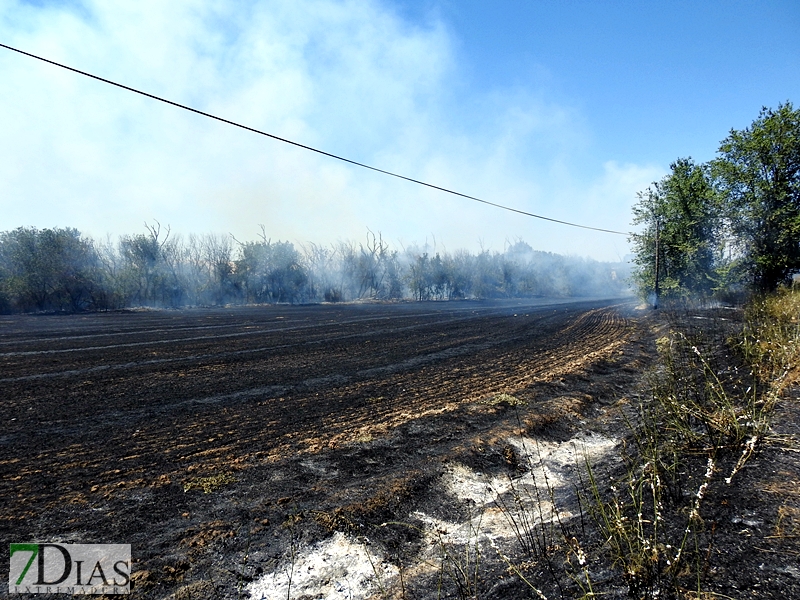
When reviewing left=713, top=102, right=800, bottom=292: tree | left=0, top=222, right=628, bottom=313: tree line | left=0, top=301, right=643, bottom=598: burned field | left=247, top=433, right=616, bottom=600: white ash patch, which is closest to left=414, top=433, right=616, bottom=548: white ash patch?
left=247, top=433, right=616, bottom=600: white ash patch

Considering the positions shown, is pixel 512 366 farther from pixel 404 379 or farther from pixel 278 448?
pixel 278 448

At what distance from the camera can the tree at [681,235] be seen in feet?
91.1

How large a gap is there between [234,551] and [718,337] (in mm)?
15436

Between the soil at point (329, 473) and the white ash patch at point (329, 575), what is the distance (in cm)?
1

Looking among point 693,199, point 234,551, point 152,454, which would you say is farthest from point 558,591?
point 693,199

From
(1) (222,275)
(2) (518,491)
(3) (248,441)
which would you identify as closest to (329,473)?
(3) (248,441)

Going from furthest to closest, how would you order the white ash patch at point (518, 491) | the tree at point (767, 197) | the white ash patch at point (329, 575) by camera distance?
1. the tree at point (767, 197)
2. the white ash patch at point (518, 491)
3. the white ash patch at point (329, 575)

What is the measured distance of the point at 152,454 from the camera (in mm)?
5203

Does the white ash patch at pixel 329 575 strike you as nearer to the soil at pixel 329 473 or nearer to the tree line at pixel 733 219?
the soil at pixel 329 473

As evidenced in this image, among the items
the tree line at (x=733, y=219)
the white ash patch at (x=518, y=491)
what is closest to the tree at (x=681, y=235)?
the tree line at (x=733, y=219)

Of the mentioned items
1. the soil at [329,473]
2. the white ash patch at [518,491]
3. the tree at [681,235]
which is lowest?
the white ash patch at [518,491]

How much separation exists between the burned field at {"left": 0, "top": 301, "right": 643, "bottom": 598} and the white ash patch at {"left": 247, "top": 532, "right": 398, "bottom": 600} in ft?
0.35

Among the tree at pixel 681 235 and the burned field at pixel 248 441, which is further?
the tree at pixel 681 235

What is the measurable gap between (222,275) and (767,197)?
5013cm
